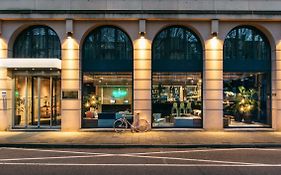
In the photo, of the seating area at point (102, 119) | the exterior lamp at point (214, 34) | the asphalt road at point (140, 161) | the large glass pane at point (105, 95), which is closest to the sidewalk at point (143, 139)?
the asphalt road at point (140, 161)

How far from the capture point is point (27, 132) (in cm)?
1580

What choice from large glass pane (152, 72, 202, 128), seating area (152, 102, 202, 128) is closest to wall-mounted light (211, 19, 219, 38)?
large glass pane (152, 72, 202, 128)

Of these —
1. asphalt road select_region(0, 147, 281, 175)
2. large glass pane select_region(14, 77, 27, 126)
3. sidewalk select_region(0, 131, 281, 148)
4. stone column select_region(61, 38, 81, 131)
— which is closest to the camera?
asphalt road select_region(0, 147, 281, 175)

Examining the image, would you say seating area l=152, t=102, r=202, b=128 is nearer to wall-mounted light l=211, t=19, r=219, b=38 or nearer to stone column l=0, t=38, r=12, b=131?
wall-mounted light l=211, t=19, r=219, b=38

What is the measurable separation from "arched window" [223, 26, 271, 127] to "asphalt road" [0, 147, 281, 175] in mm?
5127

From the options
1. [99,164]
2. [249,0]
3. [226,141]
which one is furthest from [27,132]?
[249,0]

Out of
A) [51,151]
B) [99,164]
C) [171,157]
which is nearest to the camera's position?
[99,164]

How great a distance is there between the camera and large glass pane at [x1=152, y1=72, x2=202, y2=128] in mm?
16594

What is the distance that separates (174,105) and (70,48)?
6.11m

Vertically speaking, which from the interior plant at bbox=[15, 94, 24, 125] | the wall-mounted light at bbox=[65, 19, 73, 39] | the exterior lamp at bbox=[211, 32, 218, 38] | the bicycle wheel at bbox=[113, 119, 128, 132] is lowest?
the bicycle wheel at bbox=[113, 119, 128, 132]

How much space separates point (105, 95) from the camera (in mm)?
16734

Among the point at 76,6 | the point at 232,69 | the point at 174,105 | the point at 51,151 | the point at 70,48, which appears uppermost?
the point at 76,6

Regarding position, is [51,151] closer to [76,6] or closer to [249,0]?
[76,6]

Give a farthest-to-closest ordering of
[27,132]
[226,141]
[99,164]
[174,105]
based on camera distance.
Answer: [174,105]
[27,132]
[226,141]
[99,164]
